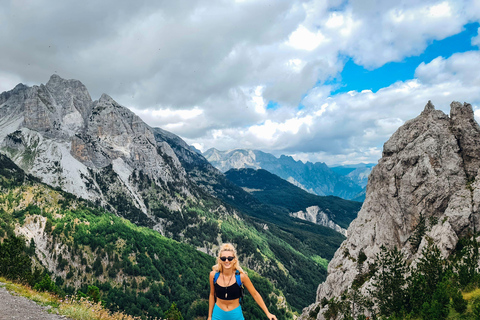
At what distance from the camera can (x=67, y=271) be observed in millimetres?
129500

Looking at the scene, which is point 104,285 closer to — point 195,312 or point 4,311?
point 195,312

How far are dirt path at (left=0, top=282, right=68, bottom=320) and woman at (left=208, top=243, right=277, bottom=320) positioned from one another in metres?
12.1

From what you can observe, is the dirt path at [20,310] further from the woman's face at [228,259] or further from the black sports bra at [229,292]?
the woman's face at [228,259]

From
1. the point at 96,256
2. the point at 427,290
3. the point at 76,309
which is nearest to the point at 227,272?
the point at 76,309

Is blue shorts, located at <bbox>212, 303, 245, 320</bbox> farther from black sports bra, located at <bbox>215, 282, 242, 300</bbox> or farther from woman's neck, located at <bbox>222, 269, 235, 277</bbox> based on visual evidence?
woman's neck, located at <bbox>222, 269, 235, 277</bbox>

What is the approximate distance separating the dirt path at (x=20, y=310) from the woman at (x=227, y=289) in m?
12.1

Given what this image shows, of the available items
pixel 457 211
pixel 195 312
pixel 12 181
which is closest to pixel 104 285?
pixel 195 312

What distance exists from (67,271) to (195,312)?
76411 mm

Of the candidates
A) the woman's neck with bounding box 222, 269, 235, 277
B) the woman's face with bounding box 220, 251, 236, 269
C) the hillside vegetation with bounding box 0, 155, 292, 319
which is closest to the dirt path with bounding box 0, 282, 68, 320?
the woman's neck with bounding box 222, 269, 235, 277

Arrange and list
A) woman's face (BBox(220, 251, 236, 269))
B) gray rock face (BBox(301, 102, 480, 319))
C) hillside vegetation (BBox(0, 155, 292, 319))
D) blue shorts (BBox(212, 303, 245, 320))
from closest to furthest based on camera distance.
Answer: blue shorts (BBox(212, 303, 245, 320)) → woman's face (BBox(220, 251, 236, 269)) → gray rock face (BBox(301, 102, 480, 319)) → hillside vegetation (BBox(0, 155, 292, 319))

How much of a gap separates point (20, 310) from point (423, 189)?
8314 centimetres

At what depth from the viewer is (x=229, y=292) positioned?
383 inches

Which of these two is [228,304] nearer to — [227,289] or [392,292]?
[227,289]

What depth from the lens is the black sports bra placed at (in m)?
9.68
